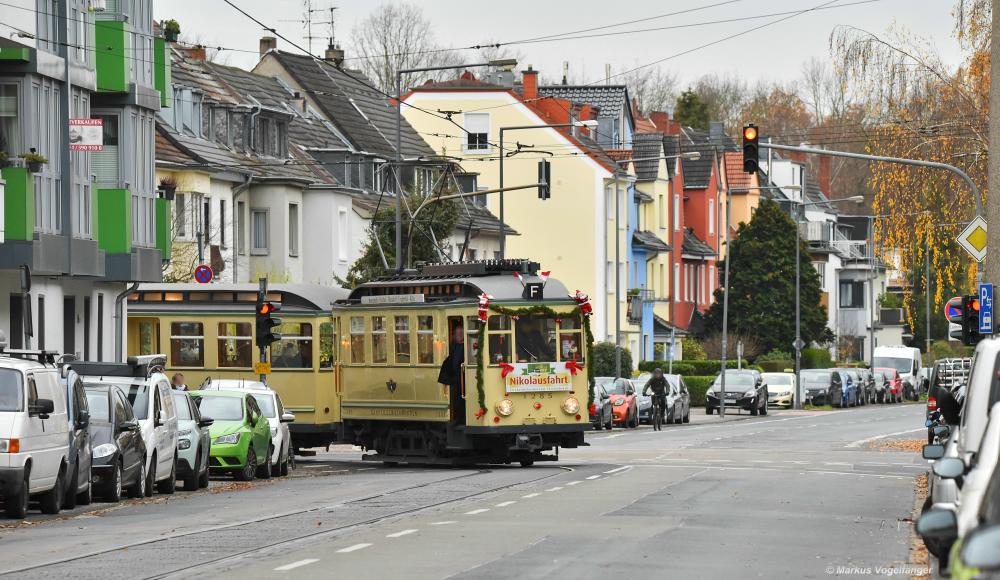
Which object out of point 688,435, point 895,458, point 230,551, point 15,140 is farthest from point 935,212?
point 230,551

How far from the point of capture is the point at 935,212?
126 ft

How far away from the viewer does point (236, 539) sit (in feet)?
57.4

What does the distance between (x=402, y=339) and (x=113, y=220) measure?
848 centimetres

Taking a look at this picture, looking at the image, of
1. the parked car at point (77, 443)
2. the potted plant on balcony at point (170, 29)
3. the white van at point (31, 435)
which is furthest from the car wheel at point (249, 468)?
the potted plant on balcony at point (170, 29)

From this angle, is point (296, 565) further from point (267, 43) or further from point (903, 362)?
point (903, 362)

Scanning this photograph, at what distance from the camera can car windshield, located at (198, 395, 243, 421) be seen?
2986 centimetres

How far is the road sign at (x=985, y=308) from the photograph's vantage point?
2759 centimetres

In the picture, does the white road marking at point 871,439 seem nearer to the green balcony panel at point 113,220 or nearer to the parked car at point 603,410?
the parked car at point 603,410

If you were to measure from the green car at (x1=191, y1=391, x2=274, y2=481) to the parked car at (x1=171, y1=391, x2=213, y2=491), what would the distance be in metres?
1.43

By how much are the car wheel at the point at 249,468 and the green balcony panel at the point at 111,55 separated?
1166 centimetres

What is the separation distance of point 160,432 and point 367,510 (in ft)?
16.8

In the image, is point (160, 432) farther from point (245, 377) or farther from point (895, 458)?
point (895, 458)

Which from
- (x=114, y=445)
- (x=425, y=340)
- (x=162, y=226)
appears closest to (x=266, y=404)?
(x=425, y=340)

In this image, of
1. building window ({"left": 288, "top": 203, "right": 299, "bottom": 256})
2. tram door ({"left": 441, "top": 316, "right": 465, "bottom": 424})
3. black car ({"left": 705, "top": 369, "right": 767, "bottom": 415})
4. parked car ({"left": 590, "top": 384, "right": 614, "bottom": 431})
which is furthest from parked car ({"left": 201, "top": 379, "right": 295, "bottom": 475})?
black car ({"left": 705, "top": 369, "right": 767, "bottom": 415})
